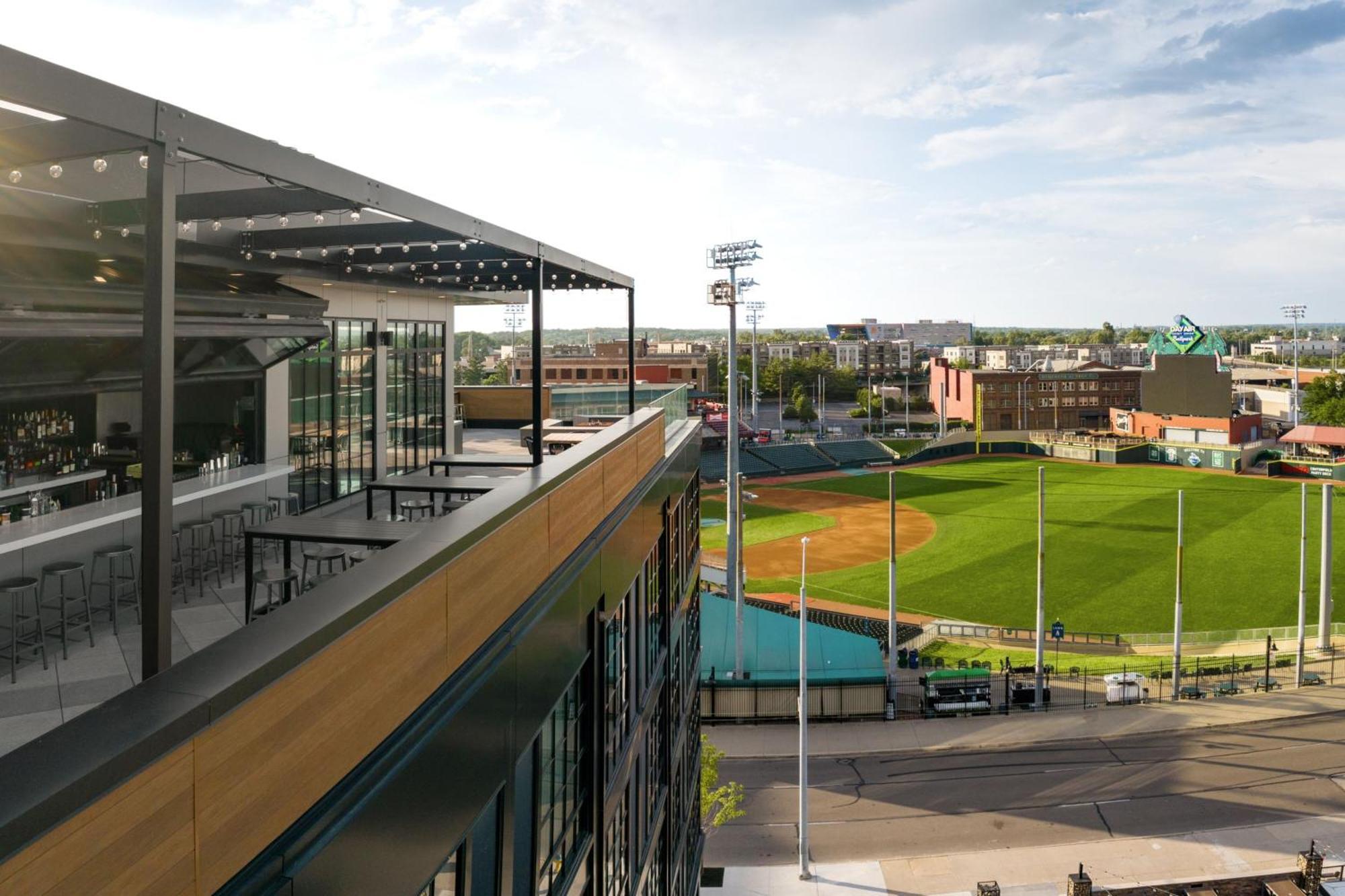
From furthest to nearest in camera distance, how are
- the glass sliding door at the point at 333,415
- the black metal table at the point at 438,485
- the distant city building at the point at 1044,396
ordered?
the distant city building at the point at 1044,396 < the glass sliding door at the point at 333,415 < the black metal table at the point at 438,485

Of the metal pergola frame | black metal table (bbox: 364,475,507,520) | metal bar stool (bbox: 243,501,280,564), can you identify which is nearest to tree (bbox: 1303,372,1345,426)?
black metal table (bbox: 364,475,507,520)

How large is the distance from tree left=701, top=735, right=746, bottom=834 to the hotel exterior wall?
60.1 feet

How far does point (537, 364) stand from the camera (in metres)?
8.23

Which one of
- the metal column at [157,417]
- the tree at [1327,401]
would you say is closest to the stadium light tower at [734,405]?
the metal column at [157,417]

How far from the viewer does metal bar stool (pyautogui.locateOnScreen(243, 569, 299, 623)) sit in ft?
20.6

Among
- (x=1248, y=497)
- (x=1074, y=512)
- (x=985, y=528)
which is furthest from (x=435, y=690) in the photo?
(x=1248, y=497)

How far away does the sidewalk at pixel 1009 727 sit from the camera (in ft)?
92.9

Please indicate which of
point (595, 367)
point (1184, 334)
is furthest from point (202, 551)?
point (1184, 334)

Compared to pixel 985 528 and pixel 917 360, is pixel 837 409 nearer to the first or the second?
pixel 917 360

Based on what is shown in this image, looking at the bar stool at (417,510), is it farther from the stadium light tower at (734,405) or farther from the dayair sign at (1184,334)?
the dayair sign at (1184,334)

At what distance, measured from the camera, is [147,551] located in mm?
3342

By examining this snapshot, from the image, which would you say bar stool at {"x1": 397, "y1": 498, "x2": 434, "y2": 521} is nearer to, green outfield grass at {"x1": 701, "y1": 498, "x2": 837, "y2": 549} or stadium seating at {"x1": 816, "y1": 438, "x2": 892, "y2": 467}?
green outfield grass at {"x1": 701, "y1": 498, "x2": 837, "y2": 549}

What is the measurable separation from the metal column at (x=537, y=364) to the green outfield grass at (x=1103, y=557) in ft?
119

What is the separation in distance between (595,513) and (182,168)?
4.35 metres
